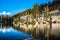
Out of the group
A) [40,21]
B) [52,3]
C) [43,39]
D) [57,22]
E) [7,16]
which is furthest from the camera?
[7,16]

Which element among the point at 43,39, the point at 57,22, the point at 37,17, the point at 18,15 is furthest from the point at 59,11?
the point at 43,39

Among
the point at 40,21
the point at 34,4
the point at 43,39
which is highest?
the point at 34,4

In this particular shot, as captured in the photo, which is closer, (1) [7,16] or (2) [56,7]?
(2) [56,7]

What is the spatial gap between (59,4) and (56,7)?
4.44 meters

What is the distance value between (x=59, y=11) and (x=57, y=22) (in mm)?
36605

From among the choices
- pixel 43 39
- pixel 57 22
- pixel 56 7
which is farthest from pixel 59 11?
pixel 43 39

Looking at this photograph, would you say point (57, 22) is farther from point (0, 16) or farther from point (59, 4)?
point (0, 16)

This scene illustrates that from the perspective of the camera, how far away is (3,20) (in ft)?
443

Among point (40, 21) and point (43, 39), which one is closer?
point (43, 39)

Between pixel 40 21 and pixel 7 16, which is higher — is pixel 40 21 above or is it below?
below

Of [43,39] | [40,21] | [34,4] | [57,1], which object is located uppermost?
[57,1]

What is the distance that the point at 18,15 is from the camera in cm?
10194

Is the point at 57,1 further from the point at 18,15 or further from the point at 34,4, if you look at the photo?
the point at 34,4

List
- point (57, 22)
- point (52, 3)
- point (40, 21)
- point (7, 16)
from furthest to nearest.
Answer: point (7, 16) → point (52, 3) → point (57, 22) → point (40, 21)
